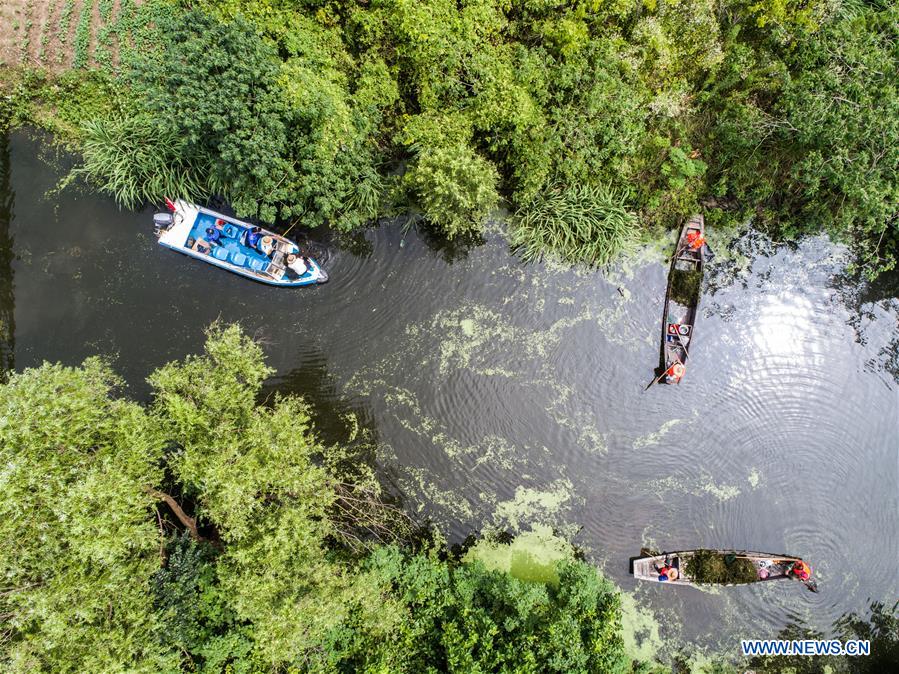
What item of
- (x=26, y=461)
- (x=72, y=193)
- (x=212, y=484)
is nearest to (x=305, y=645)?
(x=212, y=484)

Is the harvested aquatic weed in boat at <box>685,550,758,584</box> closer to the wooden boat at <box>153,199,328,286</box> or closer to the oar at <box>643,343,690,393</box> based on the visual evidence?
the oar at <box>643,343,690,393</box>

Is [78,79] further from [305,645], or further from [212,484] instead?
[305,645]

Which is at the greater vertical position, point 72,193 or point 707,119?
point 707,119

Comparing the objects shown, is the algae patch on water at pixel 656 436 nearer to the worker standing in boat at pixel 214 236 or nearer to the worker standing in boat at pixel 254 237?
the worker standing in boat at pixel 254 237

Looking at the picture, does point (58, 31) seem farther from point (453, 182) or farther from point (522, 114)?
point (522, 114)

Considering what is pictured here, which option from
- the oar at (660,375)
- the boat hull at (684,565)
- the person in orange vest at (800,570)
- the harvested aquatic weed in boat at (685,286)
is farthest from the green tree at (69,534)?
the person in orange vest at (800,570)

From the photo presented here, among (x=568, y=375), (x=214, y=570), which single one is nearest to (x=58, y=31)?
(x=214, y=570)

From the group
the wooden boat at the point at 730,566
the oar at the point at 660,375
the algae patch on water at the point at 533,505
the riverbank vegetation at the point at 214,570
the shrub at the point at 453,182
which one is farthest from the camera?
the oar at the point at 660,375

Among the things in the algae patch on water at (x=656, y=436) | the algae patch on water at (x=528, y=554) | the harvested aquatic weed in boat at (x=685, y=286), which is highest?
the harvested aquatic weed in boat at (x=685, y=286)
